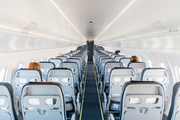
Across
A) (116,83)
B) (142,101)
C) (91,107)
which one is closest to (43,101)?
(142,101)

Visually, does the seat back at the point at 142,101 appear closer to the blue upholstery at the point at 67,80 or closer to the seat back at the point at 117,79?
the seat back at the point at 117,79

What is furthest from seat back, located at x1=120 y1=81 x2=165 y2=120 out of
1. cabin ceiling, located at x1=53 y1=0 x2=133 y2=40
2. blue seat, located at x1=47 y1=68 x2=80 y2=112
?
cabin ceiling, located at x1=53 y1=0 x2=133 y2=40

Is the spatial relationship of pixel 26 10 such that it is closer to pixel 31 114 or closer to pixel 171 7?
pixel 31 114

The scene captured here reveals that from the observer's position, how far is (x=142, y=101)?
1983 mm

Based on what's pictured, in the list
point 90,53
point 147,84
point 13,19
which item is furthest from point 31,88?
point 90,53

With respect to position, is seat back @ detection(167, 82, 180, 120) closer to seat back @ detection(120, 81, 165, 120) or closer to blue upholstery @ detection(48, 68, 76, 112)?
seat back @ detection(120, 81, 165, 120)

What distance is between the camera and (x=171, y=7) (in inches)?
75.8

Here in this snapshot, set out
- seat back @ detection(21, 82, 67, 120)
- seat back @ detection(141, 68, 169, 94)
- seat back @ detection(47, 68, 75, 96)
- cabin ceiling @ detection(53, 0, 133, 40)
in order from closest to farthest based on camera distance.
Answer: seat back @ detection(21, 82, 67, 120)
seat back @ detection(141, 68, 169, 94)
seat back @ detection(47, 68, 75, 96)
cabin ceiling @ detection(53, 0, 133, 40)

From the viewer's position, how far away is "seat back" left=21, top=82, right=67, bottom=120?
75.3 inches

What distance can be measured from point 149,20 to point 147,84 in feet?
5.01

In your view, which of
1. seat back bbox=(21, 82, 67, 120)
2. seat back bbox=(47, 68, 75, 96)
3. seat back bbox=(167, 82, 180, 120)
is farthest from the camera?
seat back bbox=(47, 68, 75, 96)

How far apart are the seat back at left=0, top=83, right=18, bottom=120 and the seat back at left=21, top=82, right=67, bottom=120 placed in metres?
0.15

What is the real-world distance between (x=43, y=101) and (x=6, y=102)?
0.52 meters

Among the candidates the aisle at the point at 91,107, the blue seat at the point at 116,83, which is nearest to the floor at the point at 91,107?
the aisle at the point at 91,107
